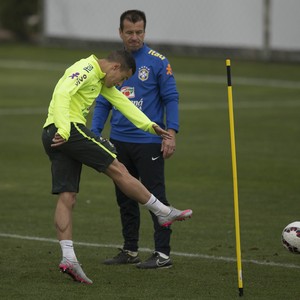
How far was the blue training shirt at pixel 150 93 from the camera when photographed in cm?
1058

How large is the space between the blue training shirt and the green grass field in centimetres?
130

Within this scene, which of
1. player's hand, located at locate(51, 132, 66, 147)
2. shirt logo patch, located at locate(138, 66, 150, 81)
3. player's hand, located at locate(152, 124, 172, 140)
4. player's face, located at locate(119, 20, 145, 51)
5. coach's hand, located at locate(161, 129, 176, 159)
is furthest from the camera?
shirt logo patch, located at locate(138, 66, 150, 81)

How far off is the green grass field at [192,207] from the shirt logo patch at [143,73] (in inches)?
71.0

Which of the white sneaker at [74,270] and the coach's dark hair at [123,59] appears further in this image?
the coach's dark hair at [123,59]

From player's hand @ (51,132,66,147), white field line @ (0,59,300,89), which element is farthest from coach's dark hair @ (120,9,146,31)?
white field line @ (0,59,300,89)

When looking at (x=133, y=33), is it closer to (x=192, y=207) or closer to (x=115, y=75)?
(x=115, y=75)

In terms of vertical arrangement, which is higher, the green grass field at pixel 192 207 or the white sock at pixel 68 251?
the white sock at pixel 68 251

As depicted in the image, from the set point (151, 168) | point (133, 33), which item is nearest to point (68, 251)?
point (151, 168)

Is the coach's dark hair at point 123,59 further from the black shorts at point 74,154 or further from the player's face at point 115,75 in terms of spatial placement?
the black shorts at point 74,154

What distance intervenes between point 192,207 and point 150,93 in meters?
3.74

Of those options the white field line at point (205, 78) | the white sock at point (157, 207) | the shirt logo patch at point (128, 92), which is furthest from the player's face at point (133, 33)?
the white field line at point (205, 78)

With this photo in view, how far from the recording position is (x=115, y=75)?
9.89 m

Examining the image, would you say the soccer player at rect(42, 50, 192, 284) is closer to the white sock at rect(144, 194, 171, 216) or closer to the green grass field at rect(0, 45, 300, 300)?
the white sock at rect(144, 194, 171, 216)

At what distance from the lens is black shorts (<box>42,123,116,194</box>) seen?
9.77 meters
